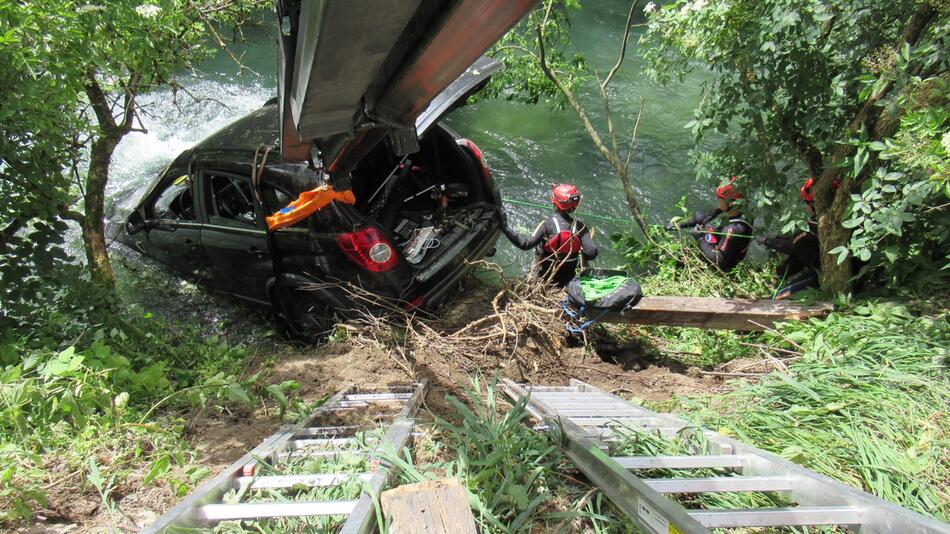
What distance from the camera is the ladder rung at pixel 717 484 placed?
1.88m

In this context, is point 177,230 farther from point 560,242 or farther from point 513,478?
point 513,478

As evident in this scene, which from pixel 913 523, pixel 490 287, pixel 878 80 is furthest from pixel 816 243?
pixel 913 523

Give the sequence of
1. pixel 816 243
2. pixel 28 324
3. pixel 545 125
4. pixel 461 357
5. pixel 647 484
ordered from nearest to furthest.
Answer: pixel 647 484 → pixel 28 324 → pixel 461 357 → pixel 816 243 → pixel 545 125

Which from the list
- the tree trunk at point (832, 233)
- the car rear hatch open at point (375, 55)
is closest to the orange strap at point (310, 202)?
the car rear hatch open at point (375, 55)

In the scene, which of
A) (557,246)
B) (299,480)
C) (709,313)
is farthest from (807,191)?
(299,480)

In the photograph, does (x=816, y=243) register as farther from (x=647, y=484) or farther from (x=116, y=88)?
(x=116, y=88)

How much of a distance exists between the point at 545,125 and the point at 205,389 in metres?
7.69

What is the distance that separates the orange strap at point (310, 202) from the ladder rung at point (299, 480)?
225cm

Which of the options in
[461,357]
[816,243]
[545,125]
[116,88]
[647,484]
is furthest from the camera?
[545,125]

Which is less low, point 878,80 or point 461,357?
point 878,80

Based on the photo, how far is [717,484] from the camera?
6.30 feet

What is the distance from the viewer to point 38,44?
120 inches

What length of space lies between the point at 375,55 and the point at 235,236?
3266mm

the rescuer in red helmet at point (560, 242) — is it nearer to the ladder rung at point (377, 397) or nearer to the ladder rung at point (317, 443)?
the ladder rung at point (377, 397)
